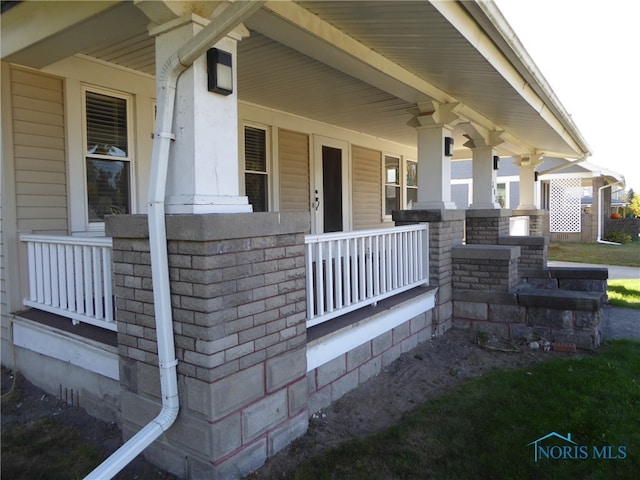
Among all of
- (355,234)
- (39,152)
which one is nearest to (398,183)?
(355,234)

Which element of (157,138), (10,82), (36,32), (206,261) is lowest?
(206,261)

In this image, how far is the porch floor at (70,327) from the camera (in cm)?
305

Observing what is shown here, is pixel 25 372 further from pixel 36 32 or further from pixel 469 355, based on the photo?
pixel 469 355

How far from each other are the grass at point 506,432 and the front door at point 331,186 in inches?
156

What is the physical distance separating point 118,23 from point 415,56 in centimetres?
239

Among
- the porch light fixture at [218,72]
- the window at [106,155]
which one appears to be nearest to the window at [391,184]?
the window at [106,155]

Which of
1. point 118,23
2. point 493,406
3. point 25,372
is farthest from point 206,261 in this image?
point 25,372

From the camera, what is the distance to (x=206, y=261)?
2.18 m

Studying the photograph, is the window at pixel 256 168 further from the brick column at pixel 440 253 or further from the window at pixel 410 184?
the window at pixel 410 184

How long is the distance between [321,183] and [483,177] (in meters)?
2.57

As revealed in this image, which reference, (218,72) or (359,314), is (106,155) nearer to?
(218,72)

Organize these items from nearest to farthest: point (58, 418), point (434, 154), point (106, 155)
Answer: point (58, 418), point (106, 155), point (434, 154)

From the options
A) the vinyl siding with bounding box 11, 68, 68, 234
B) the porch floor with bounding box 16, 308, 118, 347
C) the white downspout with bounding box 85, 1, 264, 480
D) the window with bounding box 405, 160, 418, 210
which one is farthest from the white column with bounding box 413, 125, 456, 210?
the window with bounding box 405, 160, 418, 210

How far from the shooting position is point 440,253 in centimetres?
497
